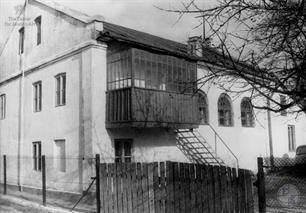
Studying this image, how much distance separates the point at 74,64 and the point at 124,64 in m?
2.57

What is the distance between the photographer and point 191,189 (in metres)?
7.21

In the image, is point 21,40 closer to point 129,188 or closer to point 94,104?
point 94,104

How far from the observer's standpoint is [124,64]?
13.9 meters

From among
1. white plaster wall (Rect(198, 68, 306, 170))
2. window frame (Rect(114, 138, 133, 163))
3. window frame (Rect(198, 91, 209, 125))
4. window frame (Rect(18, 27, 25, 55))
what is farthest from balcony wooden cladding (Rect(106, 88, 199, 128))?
window frame (Rect(18, 27, 25, 55))

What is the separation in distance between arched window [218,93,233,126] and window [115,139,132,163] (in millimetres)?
7109

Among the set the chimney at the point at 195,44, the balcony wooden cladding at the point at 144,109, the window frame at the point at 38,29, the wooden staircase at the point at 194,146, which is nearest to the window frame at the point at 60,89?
the balcony wooden cladding at the point at 144,109

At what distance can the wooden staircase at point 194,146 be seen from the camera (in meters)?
16.8

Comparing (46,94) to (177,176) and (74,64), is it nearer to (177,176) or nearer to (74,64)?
(74,64)

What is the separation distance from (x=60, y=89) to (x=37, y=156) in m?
3.63

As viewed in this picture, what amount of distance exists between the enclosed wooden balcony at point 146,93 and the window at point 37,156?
5192mm

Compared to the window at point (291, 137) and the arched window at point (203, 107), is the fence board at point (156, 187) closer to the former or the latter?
the arched window at point (203, 107)

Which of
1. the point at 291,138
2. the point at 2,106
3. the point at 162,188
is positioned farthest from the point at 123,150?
the point at 291,138

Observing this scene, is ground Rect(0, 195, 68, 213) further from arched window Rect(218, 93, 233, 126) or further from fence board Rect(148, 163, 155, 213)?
arched window Rect(218, 93, 233, 126)

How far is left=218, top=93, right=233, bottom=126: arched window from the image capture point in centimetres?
2031
